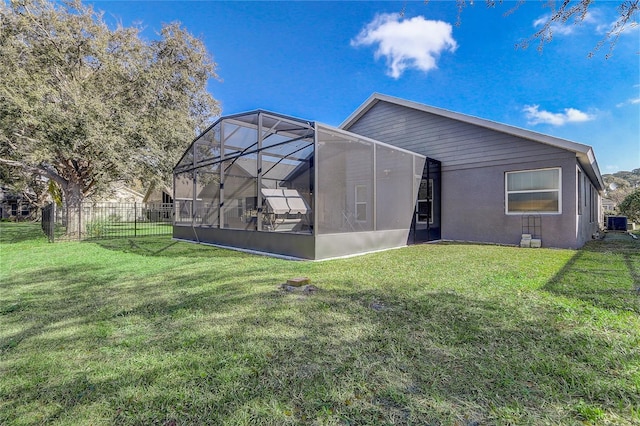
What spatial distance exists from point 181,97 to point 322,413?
14.2 m

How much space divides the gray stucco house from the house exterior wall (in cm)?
3

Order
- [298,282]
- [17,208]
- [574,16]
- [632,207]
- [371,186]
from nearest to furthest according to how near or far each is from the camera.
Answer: [574,16] → [298,282] → [371,186] → [632,207] → [17,208]

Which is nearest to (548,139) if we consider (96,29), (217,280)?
(217,280)

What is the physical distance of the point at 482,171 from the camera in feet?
28.9

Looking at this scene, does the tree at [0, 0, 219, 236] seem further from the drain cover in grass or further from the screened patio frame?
the drain cover in grass

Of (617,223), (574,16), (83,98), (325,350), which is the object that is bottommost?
(325,350)

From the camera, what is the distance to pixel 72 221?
1041cm

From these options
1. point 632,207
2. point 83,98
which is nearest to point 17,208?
point 83,98

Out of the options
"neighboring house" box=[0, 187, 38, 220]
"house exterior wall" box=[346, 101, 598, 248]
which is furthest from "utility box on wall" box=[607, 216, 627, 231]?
"neighboring house" box=[0, 187, 38, 220]

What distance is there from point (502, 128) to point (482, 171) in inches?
52.6

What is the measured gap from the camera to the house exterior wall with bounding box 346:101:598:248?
24.7ft

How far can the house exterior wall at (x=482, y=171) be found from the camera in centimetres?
753

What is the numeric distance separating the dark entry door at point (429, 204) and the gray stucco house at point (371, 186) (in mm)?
36

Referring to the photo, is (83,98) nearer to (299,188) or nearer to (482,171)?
(299,188)
